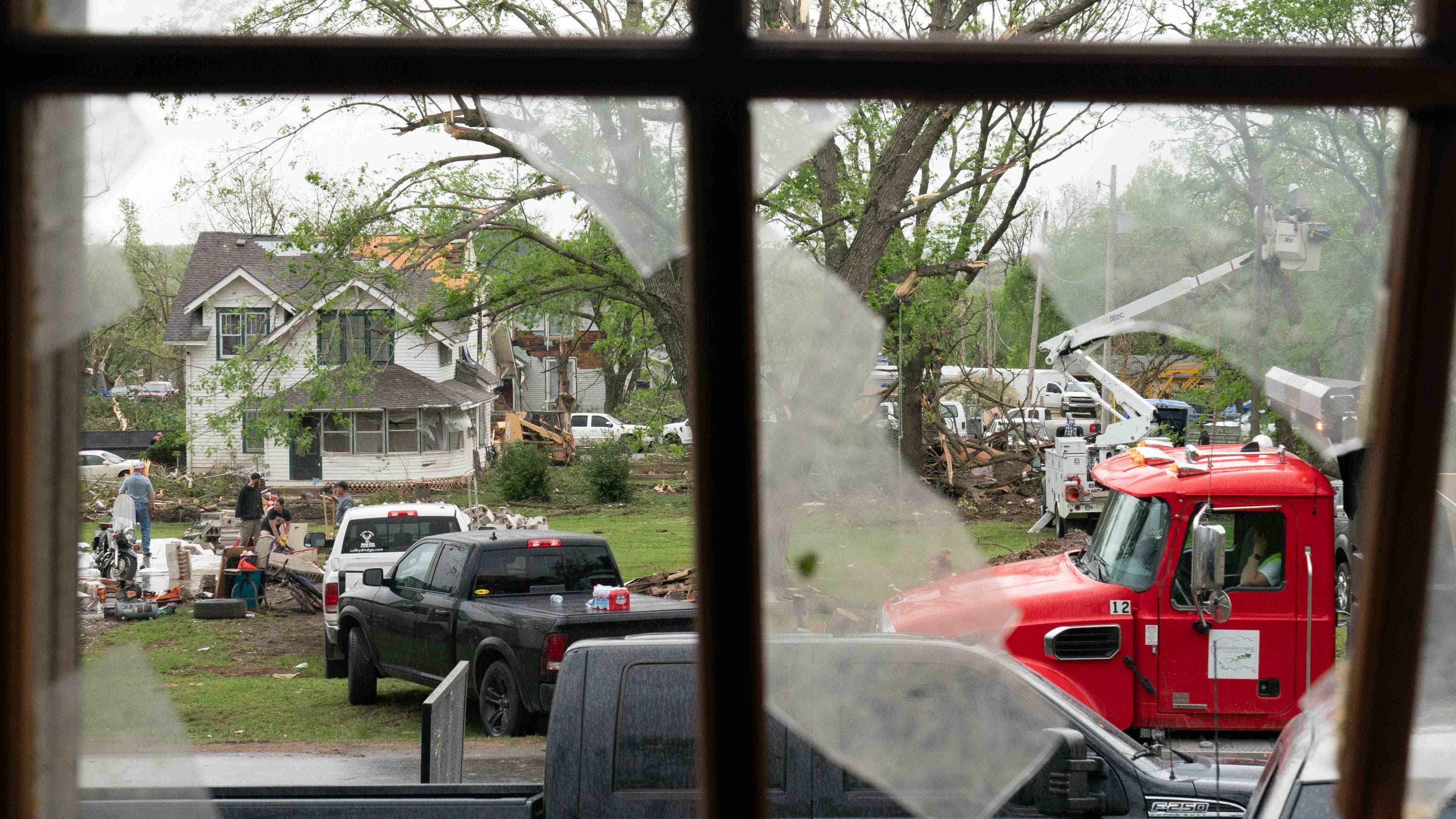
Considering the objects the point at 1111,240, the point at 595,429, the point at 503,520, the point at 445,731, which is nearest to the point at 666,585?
the point at 503,520

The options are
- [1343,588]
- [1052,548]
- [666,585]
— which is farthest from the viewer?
[1343,588]

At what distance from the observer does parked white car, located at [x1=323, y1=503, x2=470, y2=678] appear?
20.0 ft

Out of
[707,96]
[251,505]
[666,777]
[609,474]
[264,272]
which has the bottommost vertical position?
[666,777]

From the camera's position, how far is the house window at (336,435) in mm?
4805

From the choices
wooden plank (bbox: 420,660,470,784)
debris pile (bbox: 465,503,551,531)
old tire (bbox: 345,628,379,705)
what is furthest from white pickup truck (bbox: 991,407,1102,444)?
old tire (bbox: 345,628,379,705)

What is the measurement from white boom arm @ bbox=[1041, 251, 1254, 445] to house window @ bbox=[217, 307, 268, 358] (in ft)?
9.53

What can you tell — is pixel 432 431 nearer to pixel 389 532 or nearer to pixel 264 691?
pixel 389 532

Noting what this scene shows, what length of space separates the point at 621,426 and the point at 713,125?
14.6ft

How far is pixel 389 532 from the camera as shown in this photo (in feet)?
21.4

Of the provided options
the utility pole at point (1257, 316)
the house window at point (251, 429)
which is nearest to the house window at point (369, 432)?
the house window at point (251, 429)

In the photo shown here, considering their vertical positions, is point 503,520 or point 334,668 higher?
point 503,520

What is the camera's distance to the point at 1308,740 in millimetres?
2008

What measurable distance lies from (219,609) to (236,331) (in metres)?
3.21

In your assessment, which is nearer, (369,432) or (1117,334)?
(1117,334)
